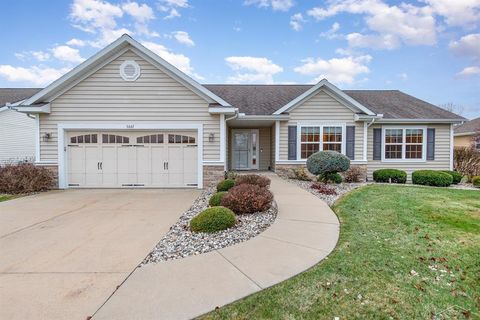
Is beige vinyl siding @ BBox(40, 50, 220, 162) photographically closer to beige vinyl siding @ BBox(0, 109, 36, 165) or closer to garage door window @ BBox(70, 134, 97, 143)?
garage door window @ BBox(70, 134, 97, 143)

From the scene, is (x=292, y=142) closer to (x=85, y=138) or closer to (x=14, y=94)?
(x=85, y=138)

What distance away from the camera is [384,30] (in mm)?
14992

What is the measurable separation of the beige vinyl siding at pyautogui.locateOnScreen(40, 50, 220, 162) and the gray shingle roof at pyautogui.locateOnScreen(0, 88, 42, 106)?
1143 centimetres

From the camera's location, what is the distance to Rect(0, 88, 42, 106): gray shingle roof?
17737 millimetres

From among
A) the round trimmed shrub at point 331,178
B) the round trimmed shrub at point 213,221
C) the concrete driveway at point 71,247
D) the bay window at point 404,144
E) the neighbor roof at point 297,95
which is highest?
the neighbor roof at point 297,95

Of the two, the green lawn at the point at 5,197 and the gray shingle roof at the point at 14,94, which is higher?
the gray shingle roof at the point at 14,94

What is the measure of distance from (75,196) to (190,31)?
1073 centimetres

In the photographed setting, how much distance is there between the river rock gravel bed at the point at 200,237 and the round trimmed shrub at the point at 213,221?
92 mm

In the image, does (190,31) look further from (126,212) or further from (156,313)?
(156,313)

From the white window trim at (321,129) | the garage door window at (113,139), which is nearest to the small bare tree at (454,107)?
the white window trim at (321,129)

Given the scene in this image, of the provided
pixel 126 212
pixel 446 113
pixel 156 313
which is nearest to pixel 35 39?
pixel 126 212

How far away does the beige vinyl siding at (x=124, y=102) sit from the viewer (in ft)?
32.5

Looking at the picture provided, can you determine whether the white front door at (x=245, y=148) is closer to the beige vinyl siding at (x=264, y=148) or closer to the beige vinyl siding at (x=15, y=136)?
the beige vinyl siding at (x=264, y=148)

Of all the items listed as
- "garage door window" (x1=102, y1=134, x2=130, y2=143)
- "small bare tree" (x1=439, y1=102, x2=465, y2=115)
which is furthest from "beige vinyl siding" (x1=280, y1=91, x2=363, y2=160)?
"small bare tree" (x1=439, y1=102, x2=465, y2=115)
